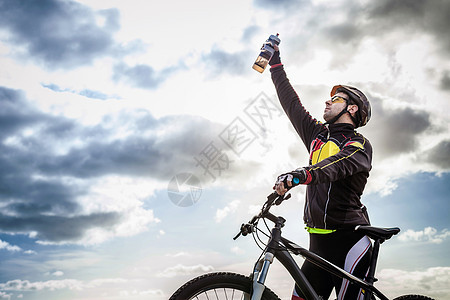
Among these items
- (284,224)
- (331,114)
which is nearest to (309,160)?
(331,114)

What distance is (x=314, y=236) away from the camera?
3986 millimetres

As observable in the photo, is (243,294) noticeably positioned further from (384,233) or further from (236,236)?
(384,233)

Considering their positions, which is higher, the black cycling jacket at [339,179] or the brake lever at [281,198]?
the black cycling jacket at [339,179]

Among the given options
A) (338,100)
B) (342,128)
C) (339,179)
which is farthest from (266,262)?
(338,100)

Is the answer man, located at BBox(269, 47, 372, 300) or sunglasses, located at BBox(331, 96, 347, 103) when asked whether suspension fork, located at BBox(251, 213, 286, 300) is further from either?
sunglasses, located at BBox(331, 96, 347, 103)

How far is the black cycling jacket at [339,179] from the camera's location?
354 centimetres

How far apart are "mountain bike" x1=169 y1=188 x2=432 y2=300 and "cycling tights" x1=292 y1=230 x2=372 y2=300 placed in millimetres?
64

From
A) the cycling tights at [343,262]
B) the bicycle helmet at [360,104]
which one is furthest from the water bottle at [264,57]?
the cycling tights at [343,262]

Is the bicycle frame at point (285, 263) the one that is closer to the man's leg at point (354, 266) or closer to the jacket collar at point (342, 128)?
the man's leg at point (354, 266)

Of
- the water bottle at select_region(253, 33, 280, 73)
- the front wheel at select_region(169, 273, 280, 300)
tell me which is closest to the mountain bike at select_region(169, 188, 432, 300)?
the front wheel at select_region(169, 273, 280, 300)

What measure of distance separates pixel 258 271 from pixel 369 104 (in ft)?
7.36

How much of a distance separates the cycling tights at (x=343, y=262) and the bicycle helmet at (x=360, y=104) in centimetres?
121

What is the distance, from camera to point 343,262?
381cm

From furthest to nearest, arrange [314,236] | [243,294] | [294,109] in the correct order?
[294,109], [314,236], [243,294]
